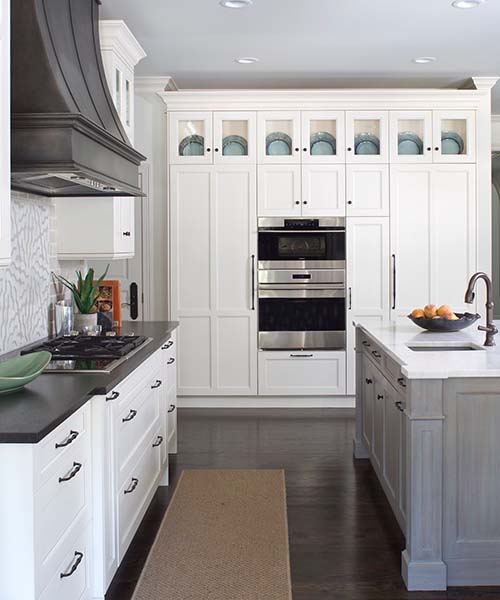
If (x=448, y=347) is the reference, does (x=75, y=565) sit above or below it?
below

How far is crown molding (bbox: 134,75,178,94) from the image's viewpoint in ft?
20.2

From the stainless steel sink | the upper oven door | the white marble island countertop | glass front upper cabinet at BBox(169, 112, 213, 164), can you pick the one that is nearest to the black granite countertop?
the white marble island countertop

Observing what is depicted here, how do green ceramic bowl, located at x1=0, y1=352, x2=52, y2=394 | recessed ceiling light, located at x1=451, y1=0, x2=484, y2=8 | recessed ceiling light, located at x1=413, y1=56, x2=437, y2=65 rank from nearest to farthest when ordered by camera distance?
green ceramic bowl, located at x1=0, y1=352, x2=52, y2=394 → recessed ceiling light, located at x1=451, y1=0, x2=484, y2=8 → recessed ceiling light, located at x1=413, y1=56, x2=437, y2=65

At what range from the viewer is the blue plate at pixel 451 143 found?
627 cm

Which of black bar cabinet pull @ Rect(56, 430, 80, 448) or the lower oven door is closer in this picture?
black bar cabinet pull @ Rect(56, 430, 80, 448)

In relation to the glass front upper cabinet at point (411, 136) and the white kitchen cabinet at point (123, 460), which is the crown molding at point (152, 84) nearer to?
the glass front upper cabinet at point (411, 136)

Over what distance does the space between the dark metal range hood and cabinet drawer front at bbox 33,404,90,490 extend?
963 millimetres

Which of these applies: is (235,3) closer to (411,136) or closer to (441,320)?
(441,320)

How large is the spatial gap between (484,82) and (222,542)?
14.3 feet

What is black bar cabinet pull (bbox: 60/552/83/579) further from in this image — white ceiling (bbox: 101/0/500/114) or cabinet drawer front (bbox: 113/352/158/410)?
white ceiling (bbox: 101/0/500/114)

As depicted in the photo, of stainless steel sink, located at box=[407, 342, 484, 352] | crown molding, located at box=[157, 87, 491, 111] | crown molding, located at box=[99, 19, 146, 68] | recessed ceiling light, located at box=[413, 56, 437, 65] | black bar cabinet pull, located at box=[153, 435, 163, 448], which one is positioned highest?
recessed ceiling light, located at box=[413, 56, 437, 65]

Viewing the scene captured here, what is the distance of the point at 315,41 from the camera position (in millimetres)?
5168

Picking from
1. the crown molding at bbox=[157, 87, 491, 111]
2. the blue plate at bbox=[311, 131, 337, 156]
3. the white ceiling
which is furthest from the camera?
the blue plate at bbox=[311, 131, 337, 156]

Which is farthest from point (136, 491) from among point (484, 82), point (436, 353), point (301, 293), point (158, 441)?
point (484, 82)
